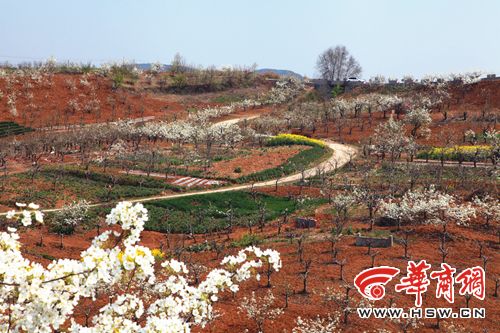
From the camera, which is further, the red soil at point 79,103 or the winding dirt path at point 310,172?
the red soil at point 79,103

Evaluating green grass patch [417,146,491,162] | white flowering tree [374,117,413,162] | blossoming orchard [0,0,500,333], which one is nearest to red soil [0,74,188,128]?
blossoming orchard [0,0,500,333]

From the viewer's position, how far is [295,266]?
2061cm

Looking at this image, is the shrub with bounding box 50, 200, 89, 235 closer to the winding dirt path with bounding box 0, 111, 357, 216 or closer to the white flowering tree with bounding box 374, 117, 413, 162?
the winding dirt path with bounding box 0, 111, 357, 216

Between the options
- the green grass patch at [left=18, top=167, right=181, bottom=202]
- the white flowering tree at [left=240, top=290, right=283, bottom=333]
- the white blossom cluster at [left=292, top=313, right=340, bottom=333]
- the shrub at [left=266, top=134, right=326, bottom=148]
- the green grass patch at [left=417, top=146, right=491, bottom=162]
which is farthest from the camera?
the shrub at [left=266, top=134, right=326, bottom=148]

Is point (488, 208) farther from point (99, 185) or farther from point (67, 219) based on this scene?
point (99, 185)

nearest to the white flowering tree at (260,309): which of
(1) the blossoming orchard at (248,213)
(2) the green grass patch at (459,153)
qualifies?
(1) the blossoming orchard at (248,213)

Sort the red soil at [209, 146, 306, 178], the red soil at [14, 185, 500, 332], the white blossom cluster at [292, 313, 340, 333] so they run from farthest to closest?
the red soil at [209, 146, 306, 178]
the red soil at [14, 185, 500, 332]
the white blossom cluster at [292, 313, 340, 333]

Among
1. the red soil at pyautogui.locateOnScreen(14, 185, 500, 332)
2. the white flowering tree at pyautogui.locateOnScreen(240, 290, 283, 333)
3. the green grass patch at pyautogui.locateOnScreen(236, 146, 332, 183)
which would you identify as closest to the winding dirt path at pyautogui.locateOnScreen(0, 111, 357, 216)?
the green grass patch at pyautogui.locateOnScreen(236, 146, 332, 183)

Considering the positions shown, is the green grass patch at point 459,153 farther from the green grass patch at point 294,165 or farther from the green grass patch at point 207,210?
the green grass patch at point 207,210

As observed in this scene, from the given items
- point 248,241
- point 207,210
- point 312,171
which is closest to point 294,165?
point 312,171

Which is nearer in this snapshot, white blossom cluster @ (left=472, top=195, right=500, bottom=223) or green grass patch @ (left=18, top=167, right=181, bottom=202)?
white blossom cluster @ (left=472, top=195, right=500, bottom=223)

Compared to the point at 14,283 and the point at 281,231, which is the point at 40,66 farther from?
the point at 14,283

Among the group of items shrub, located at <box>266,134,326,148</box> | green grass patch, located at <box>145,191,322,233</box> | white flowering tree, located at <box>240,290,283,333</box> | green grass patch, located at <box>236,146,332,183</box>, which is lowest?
green grass patch, located at <box>145,191,322,233</box>

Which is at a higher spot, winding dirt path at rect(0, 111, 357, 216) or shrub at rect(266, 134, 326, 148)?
shrub at rect(266, 134, 326, 148)
